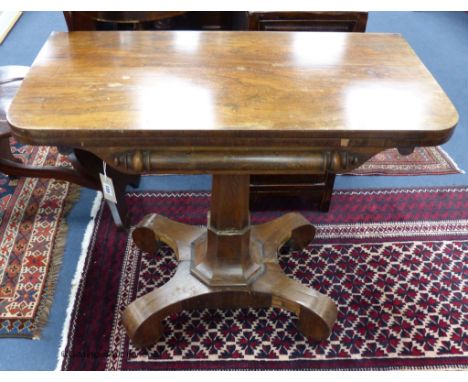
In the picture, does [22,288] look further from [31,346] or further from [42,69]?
[42,69]

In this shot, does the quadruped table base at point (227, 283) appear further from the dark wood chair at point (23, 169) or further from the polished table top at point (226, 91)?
the dark wood chair at point (23, 169)

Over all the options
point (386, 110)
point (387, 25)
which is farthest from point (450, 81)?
point (386, 110)

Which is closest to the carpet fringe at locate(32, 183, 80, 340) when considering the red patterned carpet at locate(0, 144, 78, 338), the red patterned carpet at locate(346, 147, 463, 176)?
the red patterned carpet at locate(0, 144, 78, 338)

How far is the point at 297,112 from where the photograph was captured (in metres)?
0.84

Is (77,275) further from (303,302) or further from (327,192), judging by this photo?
(327,192)

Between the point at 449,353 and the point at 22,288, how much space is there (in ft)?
4.35

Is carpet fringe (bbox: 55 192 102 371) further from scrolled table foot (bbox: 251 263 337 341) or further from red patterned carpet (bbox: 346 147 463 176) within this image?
red patterned carpet (bbox: 346 147 463 176)

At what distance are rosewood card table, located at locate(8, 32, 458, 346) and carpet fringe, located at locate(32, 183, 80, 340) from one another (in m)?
0.30

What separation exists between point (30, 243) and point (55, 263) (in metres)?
0.15

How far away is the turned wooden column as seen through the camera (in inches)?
43.4

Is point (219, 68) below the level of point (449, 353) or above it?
above

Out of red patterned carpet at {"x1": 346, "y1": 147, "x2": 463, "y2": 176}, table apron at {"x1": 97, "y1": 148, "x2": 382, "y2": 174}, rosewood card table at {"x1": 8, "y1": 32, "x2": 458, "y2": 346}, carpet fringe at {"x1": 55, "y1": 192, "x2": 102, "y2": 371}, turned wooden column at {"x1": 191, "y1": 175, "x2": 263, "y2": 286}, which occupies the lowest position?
red patterned carpet at {"x1": 346, "y1": 147, "x2": 463, "y2": 176}

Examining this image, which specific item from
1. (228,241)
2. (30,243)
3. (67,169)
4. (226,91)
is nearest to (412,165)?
(228,241)

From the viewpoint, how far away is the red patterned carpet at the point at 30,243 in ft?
4.38
